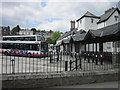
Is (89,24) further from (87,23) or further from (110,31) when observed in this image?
(110,31)

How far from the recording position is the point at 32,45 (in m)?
20.0

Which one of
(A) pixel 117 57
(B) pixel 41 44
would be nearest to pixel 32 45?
(B) pixel 41 44

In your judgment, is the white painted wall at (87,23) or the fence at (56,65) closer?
the fence at (56,65)

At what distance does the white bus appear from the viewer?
19.6 m

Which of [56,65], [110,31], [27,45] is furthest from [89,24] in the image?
[110,31]

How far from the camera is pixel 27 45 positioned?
2044 cm

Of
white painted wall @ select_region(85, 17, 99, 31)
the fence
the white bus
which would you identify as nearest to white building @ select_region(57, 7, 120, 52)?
white painted wall @ select_region(85, 17, 99, 31)

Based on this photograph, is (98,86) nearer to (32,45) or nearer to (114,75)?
(114,75)

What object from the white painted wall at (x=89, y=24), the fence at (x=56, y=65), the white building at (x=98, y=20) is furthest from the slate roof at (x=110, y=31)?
the white painted wall at (x=89, y=24)

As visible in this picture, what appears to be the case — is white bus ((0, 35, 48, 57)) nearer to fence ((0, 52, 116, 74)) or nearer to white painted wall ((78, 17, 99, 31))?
fence ((0, 52, 116, 74))

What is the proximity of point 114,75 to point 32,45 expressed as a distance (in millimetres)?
16472

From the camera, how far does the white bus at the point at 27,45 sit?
19.6 meters

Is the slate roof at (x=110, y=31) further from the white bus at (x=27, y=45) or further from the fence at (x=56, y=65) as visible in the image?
the white bus at (x=27, y=45)

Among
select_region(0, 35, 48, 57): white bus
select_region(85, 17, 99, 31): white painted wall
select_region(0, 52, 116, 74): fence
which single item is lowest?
select_region(0, 52, 116, 74): fence
